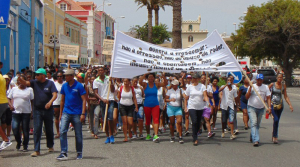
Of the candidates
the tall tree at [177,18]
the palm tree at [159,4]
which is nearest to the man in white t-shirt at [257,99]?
the tall tree at [177,18]

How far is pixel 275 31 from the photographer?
40906 millimetres

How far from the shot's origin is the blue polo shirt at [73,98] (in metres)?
8.95

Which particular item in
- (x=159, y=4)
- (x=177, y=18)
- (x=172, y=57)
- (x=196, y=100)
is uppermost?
(x=159, y=4)

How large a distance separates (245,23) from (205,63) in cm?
3519

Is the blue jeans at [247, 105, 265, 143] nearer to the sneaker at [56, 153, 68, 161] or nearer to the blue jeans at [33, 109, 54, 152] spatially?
the sneaker at [56, 153, 68, 161]

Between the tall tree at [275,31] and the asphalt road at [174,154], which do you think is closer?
the asphalt road at [174,154]

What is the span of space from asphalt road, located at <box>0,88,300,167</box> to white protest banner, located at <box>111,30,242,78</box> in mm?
1845

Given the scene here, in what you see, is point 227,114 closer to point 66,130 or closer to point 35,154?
point 66,130

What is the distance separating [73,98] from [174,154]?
2393 millimetres

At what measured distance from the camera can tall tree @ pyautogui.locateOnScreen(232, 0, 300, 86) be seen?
40.5 meters

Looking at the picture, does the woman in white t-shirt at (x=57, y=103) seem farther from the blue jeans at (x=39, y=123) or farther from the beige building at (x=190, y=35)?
the beige building at (x=190, y=35)

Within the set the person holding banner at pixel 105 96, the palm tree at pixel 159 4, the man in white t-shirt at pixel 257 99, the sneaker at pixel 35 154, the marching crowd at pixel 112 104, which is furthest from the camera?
the palm tree at pixel 159 4

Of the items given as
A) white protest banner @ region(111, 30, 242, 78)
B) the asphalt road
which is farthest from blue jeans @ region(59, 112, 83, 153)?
white protest banner @ region(111, 30, 242, 78)

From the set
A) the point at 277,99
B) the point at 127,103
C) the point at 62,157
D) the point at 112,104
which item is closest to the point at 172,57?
the point at 127,103
